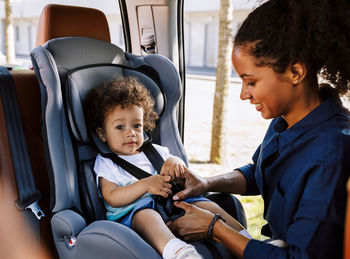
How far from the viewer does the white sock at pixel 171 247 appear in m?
1.42

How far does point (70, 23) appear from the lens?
7.00ft

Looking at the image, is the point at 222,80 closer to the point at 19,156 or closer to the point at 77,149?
the point at 77,149

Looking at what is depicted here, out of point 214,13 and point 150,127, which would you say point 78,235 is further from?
point 214,13

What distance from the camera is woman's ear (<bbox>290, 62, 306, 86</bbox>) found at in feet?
4.17

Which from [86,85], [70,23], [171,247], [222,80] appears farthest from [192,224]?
[222,80]

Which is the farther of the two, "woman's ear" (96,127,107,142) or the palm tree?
the palm tree

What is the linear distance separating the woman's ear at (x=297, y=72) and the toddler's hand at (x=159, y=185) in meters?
0.73

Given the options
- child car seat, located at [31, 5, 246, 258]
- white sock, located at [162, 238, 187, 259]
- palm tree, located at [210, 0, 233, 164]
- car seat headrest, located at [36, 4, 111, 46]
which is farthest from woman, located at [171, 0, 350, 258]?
palm tree, located at [210, 0, 233, 164]

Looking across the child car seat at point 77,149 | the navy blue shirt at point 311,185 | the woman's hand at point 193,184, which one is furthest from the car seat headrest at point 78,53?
the navy blue shirt at point 311,185

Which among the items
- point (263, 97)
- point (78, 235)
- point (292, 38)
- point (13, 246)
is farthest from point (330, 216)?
point (13, 246)

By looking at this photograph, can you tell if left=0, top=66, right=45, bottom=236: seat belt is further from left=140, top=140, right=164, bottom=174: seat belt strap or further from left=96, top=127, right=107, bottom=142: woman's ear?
left=140, top=140, right=164, bottom=174: seat belt strap

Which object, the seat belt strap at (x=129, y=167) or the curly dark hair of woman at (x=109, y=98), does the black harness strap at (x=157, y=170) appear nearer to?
the seat belt strap at (x=129, y=167)

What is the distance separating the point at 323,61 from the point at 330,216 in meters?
0.56

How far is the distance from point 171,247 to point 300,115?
73 cm
